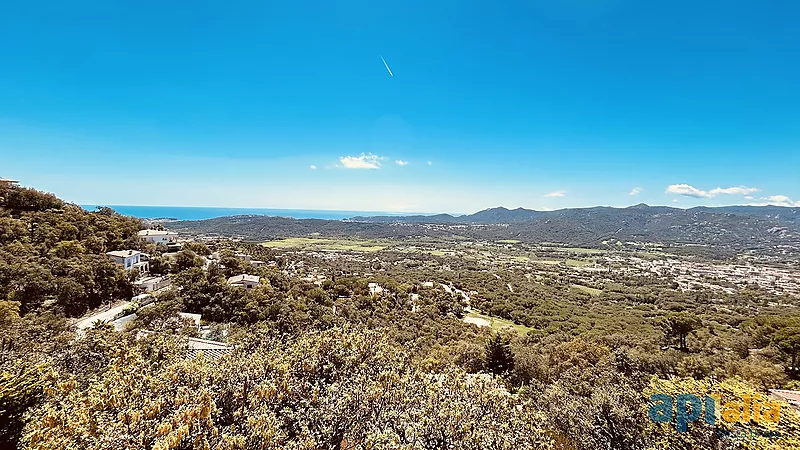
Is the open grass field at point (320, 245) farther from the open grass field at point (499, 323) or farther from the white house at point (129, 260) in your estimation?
the white house at point (129, 260)

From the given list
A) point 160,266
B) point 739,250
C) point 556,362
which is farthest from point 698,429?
point 739,250

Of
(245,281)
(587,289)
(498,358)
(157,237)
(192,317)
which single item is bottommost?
(587,289)

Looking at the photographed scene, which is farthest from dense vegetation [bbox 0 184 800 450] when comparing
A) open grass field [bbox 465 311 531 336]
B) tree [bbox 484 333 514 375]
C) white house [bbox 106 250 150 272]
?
open grass field [bbox 465 311 531 336]

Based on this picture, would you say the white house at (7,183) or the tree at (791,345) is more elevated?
the white house at (7,183)

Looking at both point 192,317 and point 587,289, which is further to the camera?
point 587,289

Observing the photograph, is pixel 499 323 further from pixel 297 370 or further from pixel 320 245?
pixel 320 245

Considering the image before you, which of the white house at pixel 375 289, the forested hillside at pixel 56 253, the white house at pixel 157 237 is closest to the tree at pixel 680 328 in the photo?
the white house at pixel 375 289

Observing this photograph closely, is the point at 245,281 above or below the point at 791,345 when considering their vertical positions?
above

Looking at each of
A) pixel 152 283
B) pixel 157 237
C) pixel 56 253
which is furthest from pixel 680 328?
pixel 157 237
